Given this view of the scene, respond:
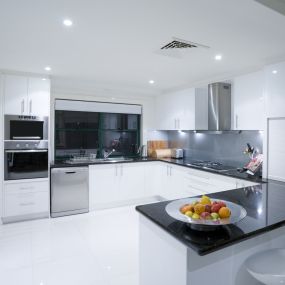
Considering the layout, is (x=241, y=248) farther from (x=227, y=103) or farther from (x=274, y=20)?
(x=227, y=103)

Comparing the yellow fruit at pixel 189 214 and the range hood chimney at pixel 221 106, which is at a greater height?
the range hood chimney at pixel 221 106

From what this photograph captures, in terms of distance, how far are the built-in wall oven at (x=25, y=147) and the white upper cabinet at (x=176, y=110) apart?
2.39 m

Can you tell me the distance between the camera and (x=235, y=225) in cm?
147

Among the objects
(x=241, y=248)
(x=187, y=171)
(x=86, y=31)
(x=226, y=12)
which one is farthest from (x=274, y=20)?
(x=187, y=171)

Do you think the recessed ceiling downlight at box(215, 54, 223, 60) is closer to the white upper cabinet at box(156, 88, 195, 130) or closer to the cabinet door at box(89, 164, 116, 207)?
the white upper cabinet at box(156, 88, 195, 130)

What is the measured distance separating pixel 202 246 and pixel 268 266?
0.50 meters

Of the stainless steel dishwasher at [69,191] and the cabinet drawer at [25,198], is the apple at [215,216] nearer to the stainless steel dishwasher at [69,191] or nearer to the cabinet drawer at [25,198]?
the stainless steel dishwasher at [69,191]

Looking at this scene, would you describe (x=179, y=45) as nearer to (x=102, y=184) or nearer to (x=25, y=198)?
(x=102, y=184)

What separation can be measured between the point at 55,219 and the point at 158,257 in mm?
2747

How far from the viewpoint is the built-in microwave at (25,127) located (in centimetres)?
351

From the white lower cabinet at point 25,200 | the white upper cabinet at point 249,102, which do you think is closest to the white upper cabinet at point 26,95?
the white lower cabinet at point 25,200

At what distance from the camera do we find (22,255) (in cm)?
265

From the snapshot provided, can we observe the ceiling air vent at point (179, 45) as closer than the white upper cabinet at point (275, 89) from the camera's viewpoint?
Yes

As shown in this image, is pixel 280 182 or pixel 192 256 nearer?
pixel 192 256
